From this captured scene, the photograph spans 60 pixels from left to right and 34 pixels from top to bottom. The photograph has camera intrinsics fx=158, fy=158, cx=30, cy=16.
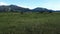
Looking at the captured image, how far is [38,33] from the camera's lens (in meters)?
17.6

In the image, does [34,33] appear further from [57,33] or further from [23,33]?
[57,33]

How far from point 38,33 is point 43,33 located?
56 centimetres

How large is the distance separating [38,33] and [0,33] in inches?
169

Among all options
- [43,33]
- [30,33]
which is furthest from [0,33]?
[43,33]

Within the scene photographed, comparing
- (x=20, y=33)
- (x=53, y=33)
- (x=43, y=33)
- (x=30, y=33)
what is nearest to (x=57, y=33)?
(x=53, y=33)

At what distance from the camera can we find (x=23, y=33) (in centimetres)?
1762

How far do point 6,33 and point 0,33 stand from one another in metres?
0.74

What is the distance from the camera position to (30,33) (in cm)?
1764

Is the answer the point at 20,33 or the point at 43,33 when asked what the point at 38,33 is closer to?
the point at 43,33

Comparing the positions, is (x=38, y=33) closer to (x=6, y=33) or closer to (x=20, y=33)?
(x=20, y=33)

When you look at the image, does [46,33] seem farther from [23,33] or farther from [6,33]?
[6,33]

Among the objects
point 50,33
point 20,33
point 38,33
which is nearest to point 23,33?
point 20,33

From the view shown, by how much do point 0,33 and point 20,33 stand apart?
2.27m

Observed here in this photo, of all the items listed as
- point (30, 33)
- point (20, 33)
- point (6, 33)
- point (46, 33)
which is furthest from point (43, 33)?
point (6, 33)
